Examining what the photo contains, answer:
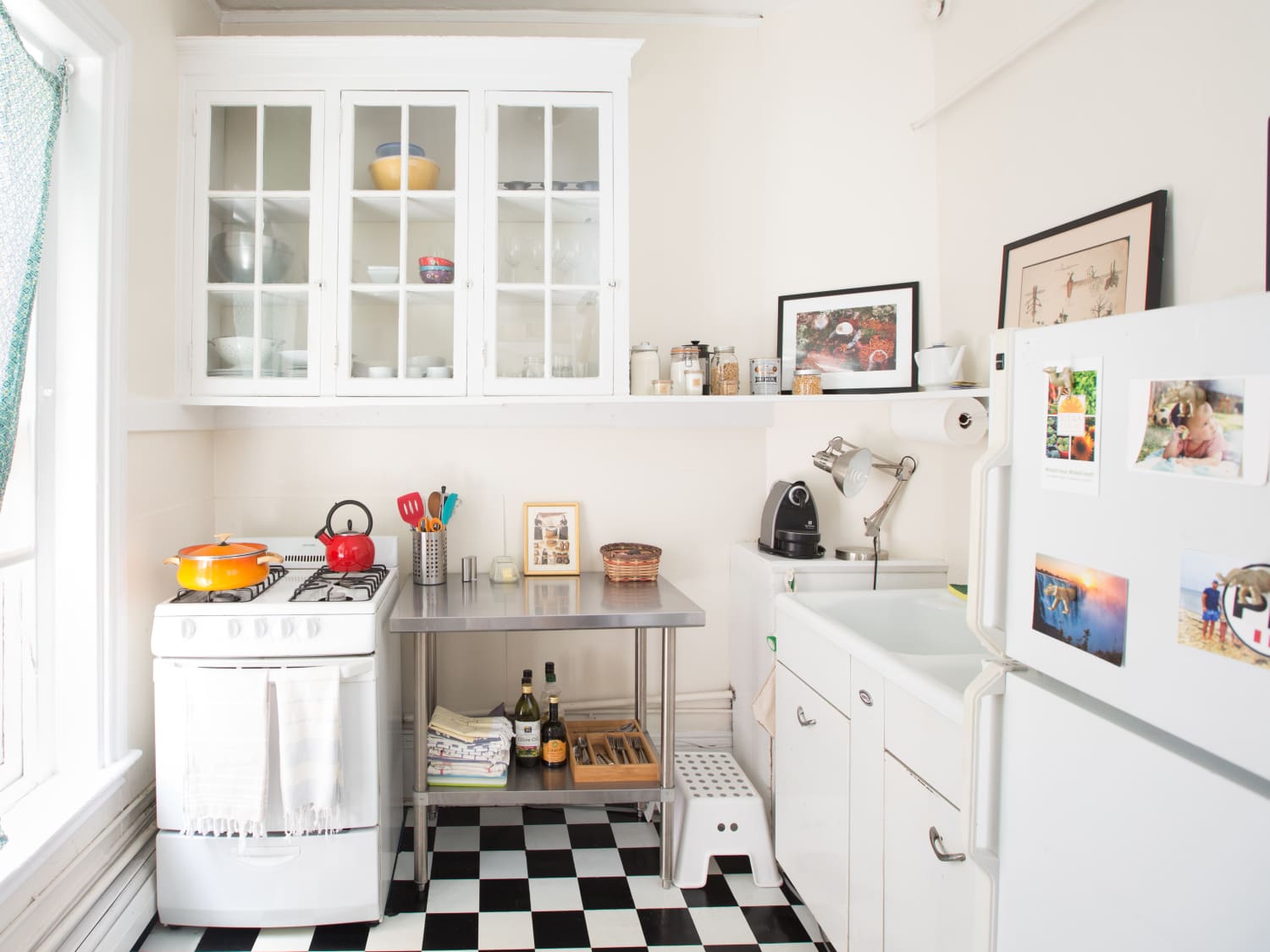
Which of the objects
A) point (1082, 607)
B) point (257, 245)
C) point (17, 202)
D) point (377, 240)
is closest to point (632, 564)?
point (377, 240)

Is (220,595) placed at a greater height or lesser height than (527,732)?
greater

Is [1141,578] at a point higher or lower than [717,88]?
lower

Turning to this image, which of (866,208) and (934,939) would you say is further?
(866,208)

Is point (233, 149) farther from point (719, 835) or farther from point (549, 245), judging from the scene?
point (719, 835)

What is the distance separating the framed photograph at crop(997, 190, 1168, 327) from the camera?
162 centimetres

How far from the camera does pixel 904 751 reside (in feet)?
4.86

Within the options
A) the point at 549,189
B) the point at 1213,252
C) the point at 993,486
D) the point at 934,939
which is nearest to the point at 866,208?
the point at 549,189

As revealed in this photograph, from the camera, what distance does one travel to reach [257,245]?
2.29 meters

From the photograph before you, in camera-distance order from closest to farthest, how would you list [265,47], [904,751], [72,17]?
[904,751], [72,17], [265,47]

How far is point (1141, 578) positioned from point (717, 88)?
93.6 inches

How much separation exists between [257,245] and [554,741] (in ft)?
5.76

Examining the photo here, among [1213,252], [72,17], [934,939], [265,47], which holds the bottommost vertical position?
[934,939]

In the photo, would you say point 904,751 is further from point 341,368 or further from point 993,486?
point 341,368

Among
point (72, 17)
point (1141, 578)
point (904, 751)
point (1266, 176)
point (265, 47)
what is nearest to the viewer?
point (1141, 578)
